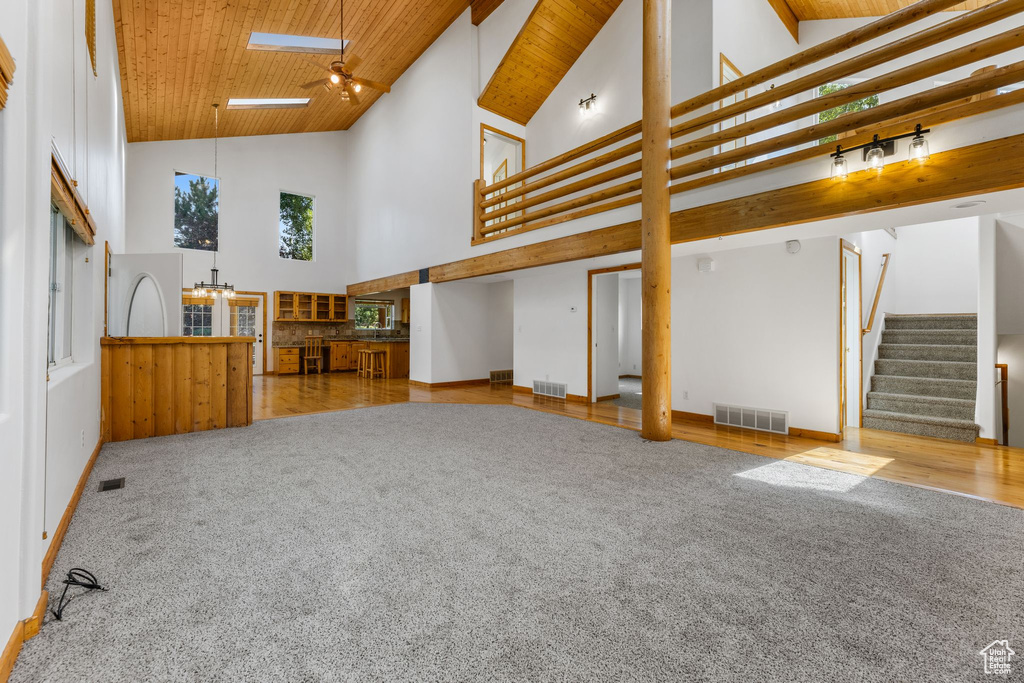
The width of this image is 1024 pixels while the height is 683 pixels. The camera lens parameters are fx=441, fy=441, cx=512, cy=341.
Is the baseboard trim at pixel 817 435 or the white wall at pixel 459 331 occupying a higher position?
the white wall at pixel 459 331

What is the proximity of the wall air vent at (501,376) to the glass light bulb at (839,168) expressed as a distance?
6.77 meters

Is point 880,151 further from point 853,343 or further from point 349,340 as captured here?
point 349,340

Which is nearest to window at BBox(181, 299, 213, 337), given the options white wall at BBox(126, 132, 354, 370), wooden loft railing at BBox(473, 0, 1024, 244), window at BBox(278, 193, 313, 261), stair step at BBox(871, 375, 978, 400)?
white wall at BBox(126, 132, 354, 370)

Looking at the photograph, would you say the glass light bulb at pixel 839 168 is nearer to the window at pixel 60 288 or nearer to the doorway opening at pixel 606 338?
the doorway opening at pixel 606 338

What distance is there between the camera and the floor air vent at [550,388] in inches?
282

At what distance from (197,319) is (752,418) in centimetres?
1088

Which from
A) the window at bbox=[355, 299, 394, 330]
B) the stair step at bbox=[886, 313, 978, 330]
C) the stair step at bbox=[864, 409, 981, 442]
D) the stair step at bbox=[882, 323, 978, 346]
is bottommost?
the stair step at bbox=[864, 409, 981, 442]

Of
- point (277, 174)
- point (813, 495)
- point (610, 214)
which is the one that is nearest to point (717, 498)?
point (813, 495)

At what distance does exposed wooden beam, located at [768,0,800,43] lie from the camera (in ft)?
20.4

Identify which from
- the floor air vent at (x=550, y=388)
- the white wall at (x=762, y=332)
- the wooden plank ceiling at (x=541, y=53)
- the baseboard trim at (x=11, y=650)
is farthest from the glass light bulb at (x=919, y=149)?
the baseboard trim at (x=11, y=650)

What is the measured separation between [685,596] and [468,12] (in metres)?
8.82

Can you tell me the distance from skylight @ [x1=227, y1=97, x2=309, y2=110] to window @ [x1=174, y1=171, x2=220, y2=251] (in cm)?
213

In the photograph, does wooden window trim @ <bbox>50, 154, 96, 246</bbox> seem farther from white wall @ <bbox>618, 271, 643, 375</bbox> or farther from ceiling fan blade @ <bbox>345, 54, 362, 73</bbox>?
white wall @ <bbox>618, 271, 643, 375</bbox>

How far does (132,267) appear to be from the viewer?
4676 millimetres
